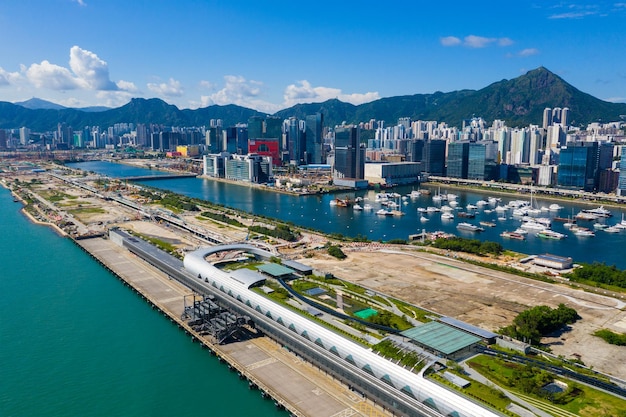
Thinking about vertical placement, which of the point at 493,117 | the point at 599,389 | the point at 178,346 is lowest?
the point at 178,346

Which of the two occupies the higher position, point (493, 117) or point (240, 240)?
point (493, 117)

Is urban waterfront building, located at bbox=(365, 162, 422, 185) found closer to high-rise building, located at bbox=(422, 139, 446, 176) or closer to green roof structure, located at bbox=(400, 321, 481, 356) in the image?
high-rise building, located at bbox=(422, 139, 446, 176)

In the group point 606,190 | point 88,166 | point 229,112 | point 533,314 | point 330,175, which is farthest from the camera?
point 229,112

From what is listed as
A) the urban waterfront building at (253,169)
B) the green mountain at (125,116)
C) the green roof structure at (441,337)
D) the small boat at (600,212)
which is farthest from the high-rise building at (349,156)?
the green mountain at (125,116)

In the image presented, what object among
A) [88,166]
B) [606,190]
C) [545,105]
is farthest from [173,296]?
[545,105]

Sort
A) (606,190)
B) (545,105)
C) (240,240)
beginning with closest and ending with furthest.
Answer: (240,240)
(606,190)
(545,105)

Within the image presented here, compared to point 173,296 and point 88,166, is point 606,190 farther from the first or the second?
point 88,166

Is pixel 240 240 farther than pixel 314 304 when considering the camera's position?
Yes
